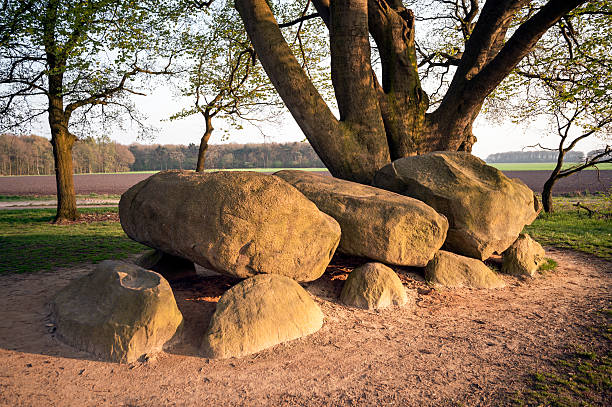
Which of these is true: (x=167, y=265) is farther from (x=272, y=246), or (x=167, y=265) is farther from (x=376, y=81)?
(x=376, y=81)

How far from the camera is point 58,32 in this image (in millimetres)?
13242

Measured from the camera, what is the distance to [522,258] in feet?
25.9

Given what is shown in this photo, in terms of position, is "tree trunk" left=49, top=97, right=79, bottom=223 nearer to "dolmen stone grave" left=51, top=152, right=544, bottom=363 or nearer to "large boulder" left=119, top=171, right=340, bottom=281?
"dolmen stone grave" left=51, top=152, right=544, bottom=363

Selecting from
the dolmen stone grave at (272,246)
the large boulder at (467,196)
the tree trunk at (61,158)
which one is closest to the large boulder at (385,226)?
the dolmen stone grave at (272,246)

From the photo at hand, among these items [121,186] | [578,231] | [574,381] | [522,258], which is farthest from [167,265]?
[121,186]

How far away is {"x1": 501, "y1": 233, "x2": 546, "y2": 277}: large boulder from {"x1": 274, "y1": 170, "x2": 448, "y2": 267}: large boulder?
240 cm

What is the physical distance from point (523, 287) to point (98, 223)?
567 inches

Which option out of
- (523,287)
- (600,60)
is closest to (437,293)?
(523,287)

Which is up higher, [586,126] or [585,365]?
[586,126]

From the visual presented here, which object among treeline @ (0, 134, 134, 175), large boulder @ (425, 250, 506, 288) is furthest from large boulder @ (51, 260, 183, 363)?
treeline @ (0, 134, 134, 175)

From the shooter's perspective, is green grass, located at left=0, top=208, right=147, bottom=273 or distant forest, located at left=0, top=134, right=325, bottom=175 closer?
green grass, located at left=0, top=208, right=147, bottom=273

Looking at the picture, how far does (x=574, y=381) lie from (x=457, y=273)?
3018 mm

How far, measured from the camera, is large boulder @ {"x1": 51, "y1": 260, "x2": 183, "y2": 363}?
4.58 metres

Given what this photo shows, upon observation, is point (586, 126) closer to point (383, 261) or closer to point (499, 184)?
point (499, 184)
